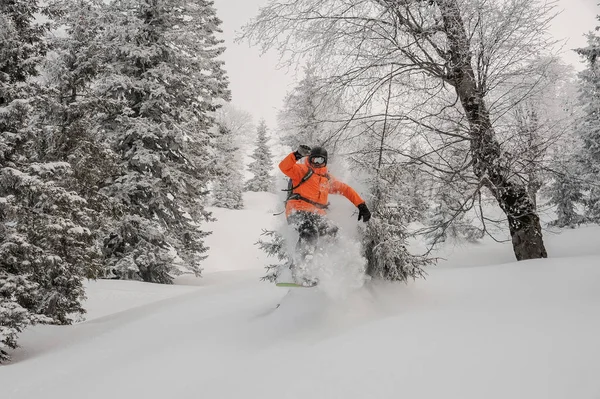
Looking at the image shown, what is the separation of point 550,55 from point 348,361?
614cm

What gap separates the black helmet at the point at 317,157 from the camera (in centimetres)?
486

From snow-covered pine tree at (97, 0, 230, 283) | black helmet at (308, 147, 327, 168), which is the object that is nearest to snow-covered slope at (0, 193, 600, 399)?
black helmet at (308, 147, 327, 168)

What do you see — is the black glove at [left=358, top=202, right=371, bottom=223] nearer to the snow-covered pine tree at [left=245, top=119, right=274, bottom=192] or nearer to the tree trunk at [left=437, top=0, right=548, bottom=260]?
the tree trunk at [left=437, top=0, right=548, bottom=260]

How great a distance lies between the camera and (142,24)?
507 inches

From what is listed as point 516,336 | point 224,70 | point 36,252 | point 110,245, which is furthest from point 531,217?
point 224,70

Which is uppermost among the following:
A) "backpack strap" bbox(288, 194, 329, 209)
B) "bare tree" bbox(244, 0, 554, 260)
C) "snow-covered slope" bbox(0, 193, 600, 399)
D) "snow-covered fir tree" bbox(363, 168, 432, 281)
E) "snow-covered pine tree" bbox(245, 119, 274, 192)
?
"snow-covered pine tree" bbox(245, 119, 274, 192)

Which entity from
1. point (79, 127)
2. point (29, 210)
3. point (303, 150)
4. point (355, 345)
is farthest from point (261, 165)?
point (355, 345)

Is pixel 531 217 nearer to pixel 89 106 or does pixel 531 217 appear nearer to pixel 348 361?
pixel 348 361

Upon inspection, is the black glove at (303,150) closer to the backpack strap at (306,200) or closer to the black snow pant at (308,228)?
the backpack strap at (306,200)

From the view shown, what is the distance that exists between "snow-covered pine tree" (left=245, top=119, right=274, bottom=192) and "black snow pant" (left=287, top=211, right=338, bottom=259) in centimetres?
3877

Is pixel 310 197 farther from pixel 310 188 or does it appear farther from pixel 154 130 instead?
pixel 154 130

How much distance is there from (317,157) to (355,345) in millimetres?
2314

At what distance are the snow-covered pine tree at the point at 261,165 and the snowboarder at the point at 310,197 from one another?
3864 cm

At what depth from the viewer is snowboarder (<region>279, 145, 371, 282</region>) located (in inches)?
187
